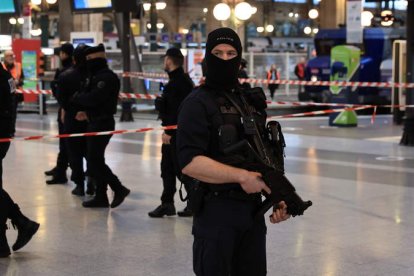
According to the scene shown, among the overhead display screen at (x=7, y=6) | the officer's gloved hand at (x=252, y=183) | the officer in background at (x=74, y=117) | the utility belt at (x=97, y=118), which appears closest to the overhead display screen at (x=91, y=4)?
the overhead display screen at (x=7, y=6)

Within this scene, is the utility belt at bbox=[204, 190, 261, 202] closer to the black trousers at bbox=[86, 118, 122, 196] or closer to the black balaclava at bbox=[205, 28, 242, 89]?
the black balaclava at bbox=[205, 28, 242, 89]

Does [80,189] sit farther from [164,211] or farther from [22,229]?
[22,229]

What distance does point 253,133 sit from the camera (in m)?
3.98

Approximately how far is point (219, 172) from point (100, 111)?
5417 mm

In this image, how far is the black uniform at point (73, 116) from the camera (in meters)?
9.98

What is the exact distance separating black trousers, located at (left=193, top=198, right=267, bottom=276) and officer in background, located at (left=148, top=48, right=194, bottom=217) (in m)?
4.10

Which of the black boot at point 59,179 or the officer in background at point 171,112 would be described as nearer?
the officer in background at point 171,112

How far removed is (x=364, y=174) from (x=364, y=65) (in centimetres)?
1528

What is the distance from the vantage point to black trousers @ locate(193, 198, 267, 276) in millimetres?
3996

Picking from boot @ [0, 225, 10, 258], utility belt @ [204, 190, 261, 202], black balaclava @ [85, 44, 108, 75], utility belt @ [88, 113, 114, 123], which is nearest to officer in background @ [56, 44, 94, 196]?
black balaclava @ [85, 44, 108, 75]

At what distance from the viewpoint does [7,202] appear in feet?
23.1

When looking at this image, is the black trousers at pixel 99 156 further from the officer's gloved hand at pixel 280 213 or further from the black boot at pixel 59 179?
the officer's gloved hand at pixel 280 213

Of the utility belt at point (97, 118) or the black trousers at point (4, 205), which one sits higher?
the utility belt at point (97, 118)

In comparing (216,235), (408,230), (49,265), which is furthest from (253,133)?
(408,230)
